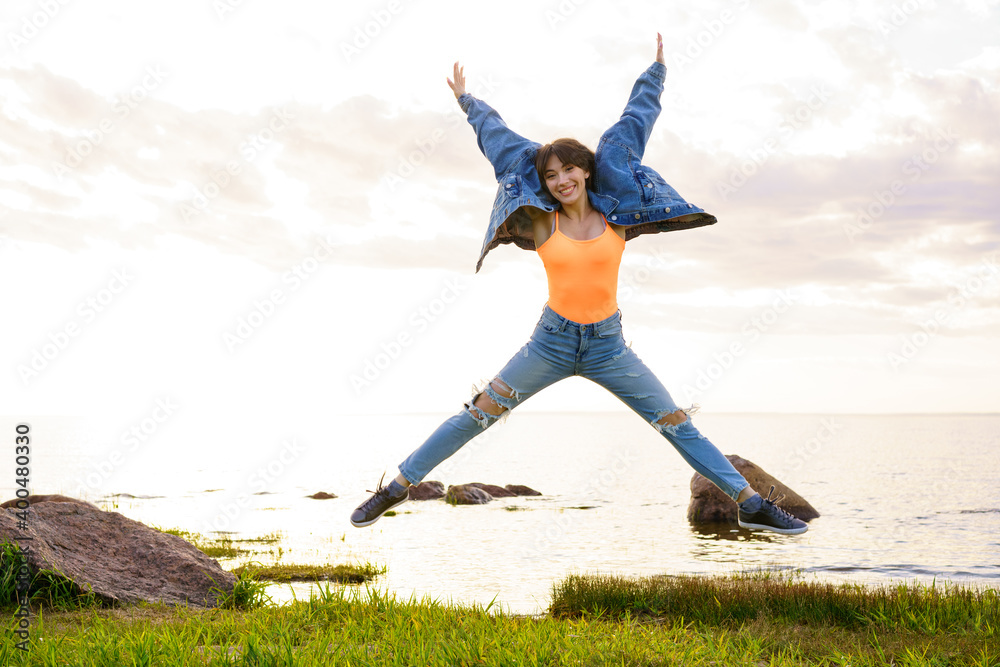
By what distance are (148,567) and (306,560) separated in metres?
8.38

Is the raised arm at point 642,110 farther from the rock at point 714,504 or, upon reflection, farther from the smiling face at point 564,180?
the rock at point 714,504

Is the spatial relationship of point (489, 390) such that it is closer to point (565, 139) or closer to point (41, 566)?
point (565, 139)

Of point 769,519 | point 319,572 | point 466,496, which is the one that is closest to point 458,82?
point 769,519

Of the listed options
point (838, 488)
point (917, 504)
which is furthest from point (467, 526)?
point (838, 488)

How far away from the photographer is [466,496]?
30375 mm

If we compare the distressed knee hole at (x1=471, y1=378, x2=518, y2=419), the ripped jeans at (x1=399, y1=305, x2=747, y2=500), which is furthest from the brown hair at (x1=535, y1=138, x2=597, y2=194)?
the distressed knee hole at (x1=471, y1=378, x2=518, y2=419)

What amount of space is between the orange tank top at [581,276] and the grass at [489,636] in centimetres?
234

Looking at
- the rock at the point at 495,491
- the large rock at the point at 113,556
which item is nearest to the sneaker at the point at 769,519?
the large rock at the point at 113,556

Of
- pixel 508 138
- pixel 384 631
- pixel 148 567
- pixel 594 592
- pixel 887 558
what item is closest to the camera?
pixel 384 631

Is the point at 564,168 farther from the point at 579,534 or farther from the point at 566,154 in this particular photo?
the point at 579,534

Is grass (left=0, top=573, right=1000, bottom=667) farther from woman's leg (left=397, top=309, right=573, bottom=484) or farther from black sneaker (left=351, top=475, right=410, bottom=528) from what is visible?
woman's leg (left=397, top=309, right=573, bottom=484)

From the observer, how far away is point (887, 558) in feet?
62.0

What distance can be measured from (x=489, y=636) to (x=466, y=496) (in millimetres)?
25463

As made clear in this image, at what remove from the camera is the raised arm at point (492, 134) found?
6.05 metres
